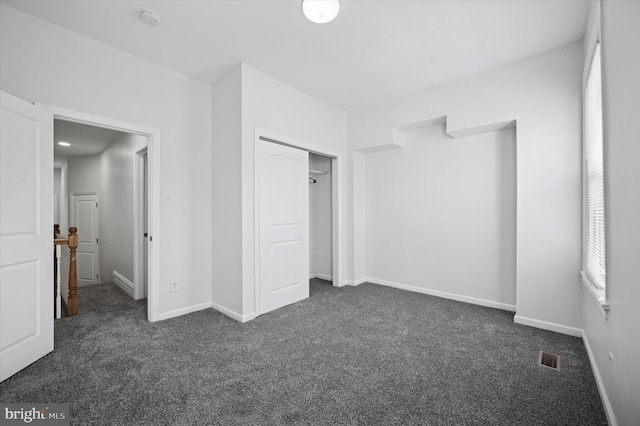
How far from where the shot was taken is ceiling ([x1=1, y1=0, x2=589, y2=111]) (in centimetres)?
231

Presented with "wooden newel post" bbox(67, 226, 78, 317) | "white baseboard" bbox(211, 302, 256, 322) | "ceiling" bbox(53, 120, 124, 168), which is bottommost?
"white baseboard" bbox(211, 302, 256, 322)

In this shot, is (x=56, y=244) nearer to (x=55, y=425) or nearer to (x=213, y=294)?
(x=213, y=294)

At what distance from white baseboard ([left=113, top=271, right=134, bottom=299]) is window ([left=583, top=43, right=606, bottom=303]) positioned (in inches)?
200

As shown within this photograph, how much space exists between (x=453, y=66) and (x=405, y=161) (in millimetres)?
1421

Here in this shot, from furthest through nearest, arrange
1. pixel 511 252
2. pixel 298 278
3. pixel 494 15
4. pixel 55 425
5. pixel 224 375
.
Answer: pixel 298 278
pixel 511 252
pixel 494 15
pixel 224 375
pixel 55 425

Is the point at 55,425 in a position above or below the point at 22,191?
below

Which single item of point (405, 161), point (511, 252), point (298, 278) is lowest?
point (298, 278)

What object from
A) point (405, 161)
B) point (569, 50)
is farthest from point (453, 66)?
point (405, 161)

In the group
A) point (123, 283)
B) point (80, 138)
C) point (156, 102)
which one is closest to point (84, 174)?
point (80, 138)

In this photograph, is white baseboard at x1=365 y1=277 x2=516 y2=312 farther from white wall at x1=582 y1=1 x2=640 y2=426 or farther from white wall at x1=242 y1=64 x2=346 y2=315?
white wall at x1=242 y1=64 x2=346 y2=315

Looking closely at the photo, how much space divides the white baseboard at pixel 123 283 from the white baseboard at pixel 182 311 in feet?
4.08

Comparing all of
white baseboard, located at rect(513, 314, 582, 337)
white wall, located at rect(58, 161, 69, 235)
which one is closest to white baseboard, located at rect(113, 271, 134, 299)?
white wall, located at rect(58, 161, 69, 235)

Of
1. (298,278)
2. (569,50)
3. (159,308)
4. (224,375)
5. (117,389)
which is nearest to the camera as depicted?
(117,389)

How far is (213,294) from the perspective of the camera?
140 inches
